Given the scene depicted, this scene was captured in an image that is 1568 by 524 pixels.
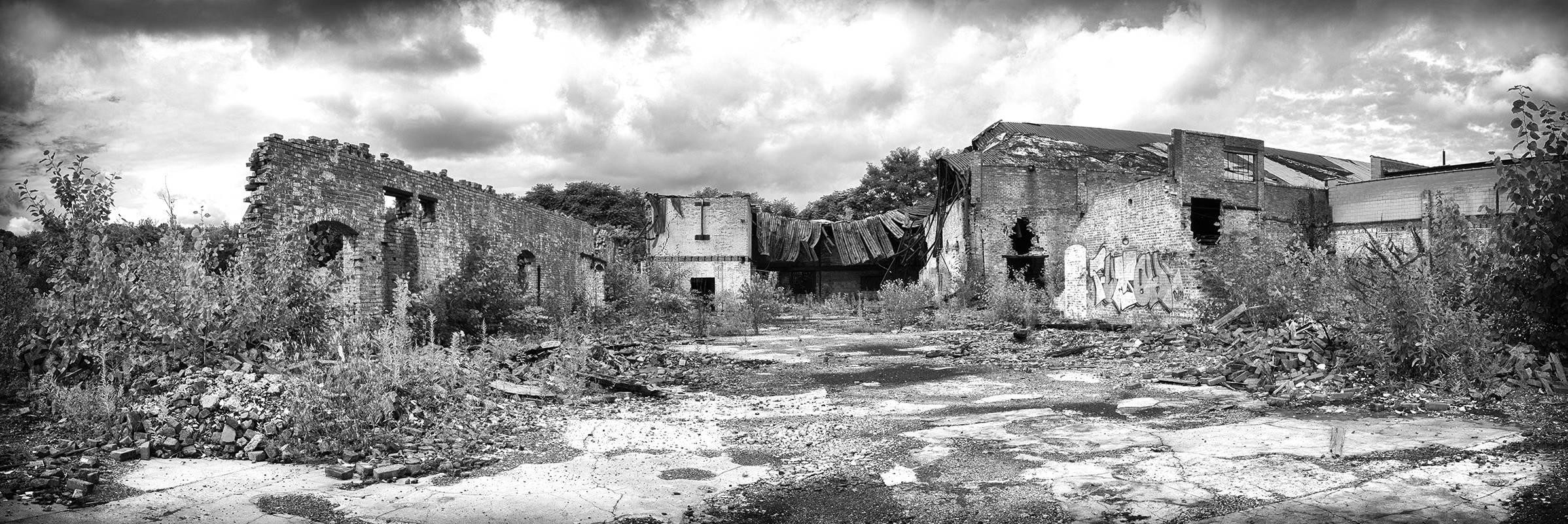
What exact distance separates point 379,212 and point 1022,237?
753 inches

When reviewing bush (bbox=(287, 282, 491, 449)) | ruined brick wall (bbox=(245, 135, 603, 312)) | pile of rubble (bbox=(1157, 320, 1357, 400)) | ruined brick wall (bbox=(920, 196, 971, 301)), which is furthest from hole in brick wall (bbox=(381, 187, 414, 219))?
ruined brick wall (bbox=(920, 196, 971, 301))

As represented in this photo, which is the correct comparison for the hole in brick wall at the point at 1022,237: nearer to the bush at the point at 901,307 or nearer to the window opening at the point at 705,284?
the bush at the point at 901,307

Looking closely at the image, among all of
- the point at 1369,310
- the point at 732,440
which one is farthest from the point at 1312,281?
the point at 732,440

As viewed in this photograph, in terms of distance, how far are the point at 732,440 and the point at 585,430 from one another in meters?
1.21

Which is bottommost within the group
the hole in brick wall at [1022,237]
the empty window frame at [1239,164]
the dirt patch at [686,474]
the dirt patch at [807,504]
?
the dirt patch at [807,504]

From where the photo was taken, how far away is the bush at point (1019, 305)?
17172mm

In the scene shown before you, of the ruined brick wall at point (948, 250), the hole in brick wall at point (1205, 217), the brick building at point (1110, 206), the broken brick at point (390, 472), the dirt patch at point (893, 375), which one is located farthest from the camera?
the ruined brick wall at point (948, 250)

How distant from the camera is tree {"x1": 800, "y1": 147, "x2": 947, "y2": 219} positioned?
39406 millimetres

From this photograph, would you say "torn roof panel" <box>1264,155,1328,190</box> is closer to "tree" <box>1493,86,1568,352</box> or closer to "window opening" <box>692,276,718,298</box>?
"window opening" <box>692,276,718,298</box>

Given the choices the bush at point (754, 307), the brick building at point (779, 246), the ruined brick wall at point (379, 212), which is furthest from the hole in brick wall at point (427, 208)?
the brick building at point (779, 246)

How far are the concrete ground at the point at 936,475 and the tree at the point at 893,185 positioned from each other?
31798mm

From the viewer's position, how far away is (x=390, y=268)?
1152 cm

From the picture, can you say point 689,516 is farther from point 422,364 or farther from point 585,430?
point 422,364

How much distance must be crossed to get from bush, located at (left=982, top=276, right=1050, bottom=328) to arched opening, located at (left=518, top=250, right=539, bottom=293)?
32.0 feet
